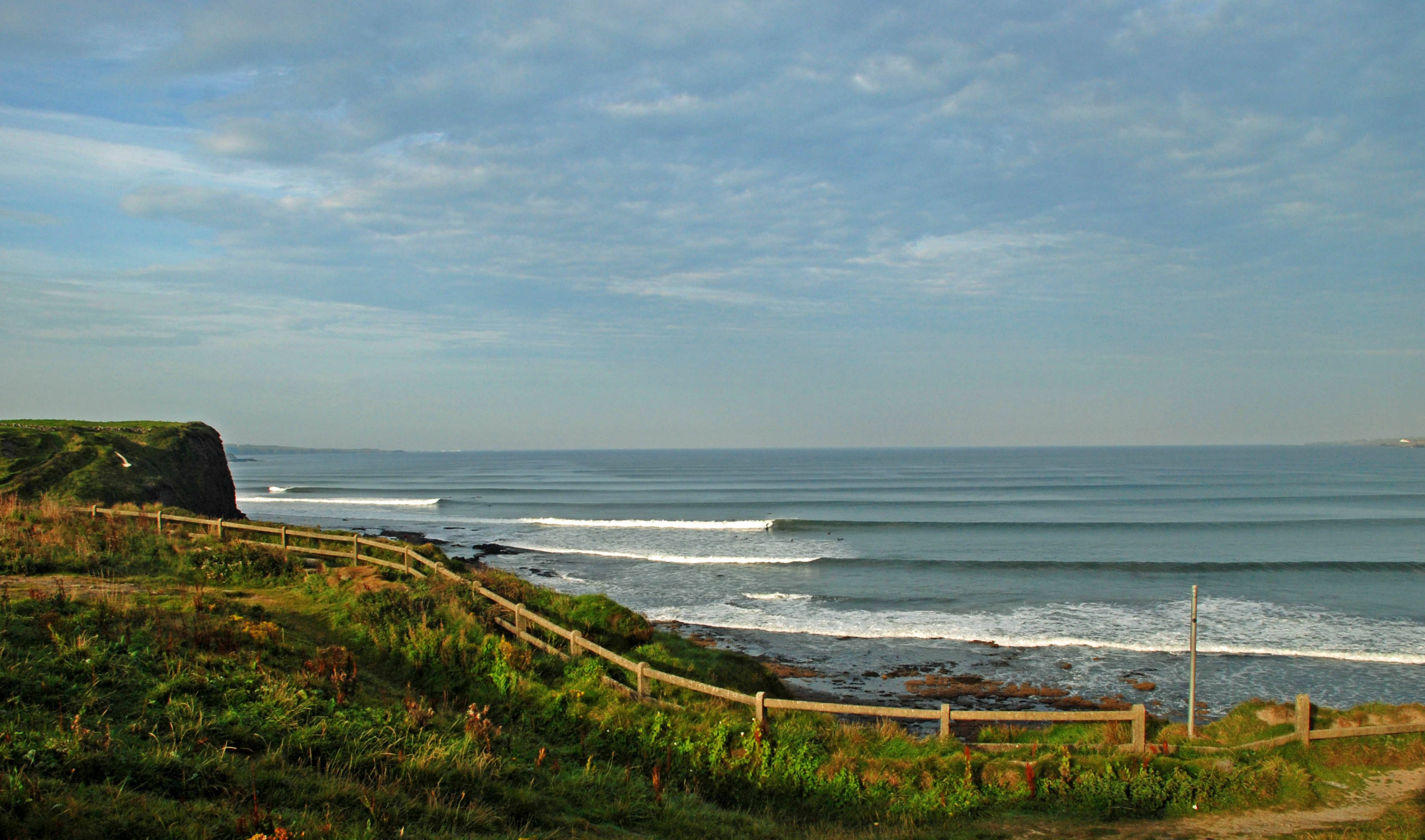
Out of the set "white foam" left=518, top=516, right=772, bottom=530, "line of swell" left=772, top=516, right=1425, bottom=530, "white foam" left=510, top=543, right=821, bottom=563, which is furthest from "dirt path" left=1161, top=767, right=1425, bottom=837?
"white foam" left=518, top=516, right=772, bottom=530

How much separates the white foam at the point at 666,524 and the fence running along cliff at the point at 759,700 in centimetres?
2930

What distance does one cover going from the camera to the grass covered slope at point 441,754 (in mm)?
5711

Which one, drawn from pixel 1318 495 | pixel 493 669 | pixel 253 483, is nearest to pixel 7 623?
pixel 493 669

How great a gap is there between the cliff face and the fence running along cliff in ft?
56.8

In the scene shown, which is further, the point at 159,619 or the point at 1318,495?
the point at 1318,495

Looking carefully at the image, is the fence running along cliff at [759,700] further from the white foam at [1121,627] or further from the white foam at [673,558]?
the white foam at [673,558]

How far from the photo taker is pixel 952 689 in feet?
56.5

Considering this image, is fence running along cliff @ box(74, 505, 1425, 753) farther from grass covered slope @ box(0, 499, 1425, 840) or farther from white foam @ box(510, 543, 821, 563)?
white foam @ box(510, 543, 821, 563)

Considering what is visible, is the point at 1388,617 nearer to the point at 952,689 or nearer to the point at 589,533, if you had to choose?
the point at 952,689

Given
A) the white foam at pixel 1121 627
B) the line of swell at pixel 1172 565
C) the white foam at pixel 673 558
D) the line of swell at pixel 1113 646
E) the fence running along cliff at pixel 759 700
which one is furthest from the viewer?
the white foam at pixel 673 558

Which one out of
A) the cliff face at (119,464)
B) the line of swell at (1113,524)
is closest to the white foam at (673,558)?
the line of swell at (1113,524)

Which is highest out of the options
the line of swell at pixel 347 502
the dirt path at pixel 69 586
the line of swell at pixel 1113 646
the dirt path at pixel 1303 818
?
the dirt path at pixel 69 586

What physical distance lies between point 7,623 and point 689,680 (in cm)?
846

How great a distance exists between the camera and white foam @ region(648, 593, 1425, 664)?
782 inches
